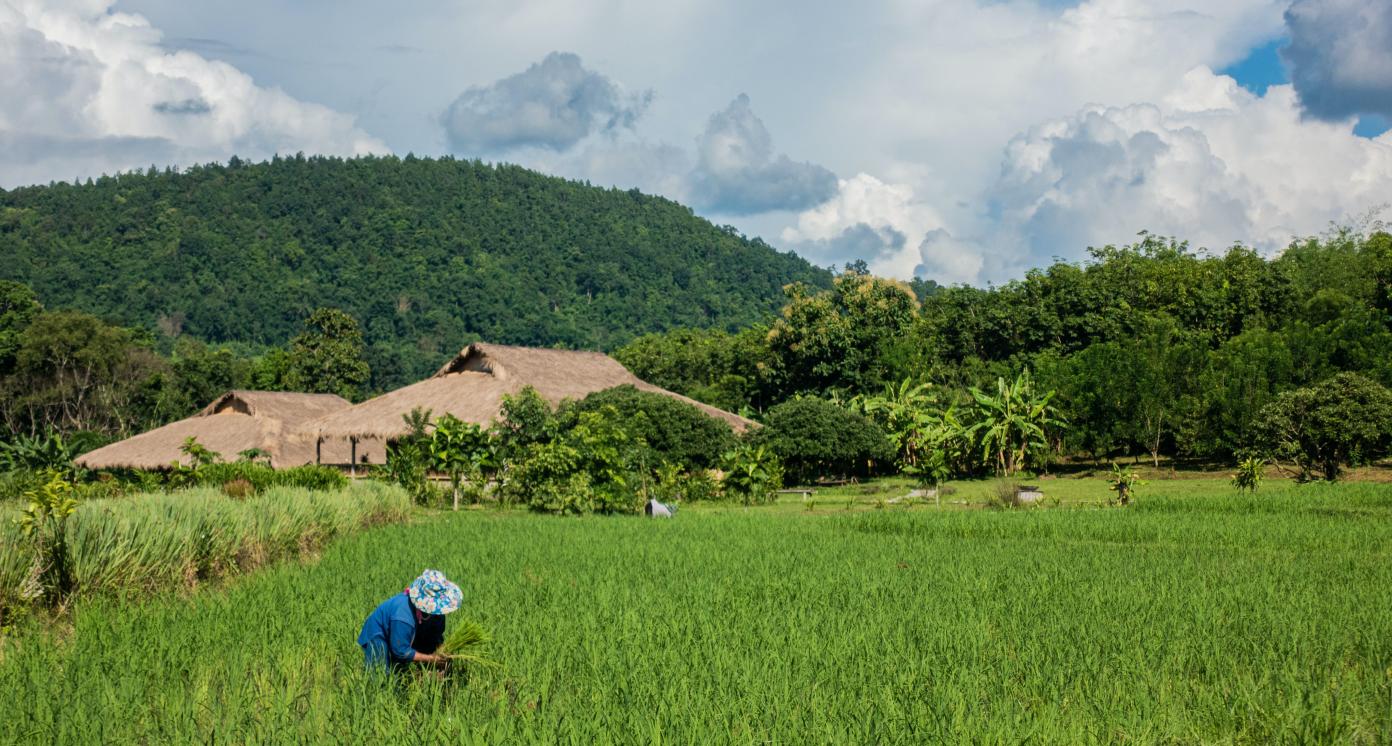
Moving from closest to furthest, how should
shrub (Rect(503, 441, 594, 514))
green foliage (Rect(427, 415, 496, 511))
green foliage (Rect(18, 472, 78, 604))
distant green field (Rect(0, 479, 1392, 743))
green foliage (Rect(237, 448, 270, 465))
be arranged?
distant green field (Rect(0, 479, 1392, 743)) → green foliage (Rect(18, 472, 78, 604)) → shrub (Rect(503, 441, 594, 514)) → green foliage (Rect(427, 415, 496, 511)) → green foliage (Rect(237, 448, 270, 465))

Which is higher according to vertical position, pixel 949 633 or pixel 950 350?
pixel 950 350

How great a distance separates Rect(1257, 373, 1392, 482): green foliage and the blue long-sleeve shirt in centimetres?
1935

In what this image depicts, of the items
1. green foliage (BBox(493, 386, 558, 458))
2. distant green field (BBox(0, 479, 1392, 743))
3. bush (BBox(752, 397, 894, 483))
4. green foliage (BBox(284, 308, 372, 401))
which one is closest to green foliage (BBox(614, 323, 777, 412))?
bush (BBox(752, 397, 894, 483))

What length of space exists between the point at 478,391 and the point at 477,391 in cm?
3

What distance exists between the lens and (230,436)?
97.0 ft

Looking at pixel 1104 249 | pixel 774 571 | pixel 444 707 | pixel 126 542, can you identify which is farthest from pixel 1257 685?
pixel 1104 249

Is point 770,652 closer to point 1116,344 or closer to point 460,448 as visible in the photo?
point 460,448

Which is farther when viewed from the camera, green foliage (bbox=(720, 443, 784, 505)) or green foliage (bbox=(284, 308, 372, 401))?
green foliage (bbox=(284, 308, 372, 401))

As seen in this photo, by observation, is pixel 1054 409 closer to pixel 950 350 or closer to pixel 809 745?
pixel 950 350

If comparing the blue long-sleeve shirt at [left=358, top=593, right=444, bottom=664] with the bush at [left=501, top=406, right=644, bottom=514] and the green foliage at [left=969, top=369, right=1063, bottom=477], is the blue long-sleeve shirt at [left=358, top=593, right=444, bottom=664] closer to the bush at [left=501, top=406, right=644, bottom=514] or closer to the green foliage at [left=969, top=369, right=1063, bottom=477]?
the bush at [left=501, top=406, right=644, bottom=514]

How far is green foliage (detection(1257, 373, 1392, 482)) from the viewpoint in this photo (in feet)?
62.8

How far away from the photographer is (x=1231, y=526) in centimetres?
1272

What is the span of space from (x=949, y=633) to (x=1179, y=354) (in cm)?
2263

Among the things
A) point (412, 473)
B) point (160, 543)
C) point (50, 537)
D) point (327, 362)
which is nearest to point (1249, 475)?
point (412, 473)
